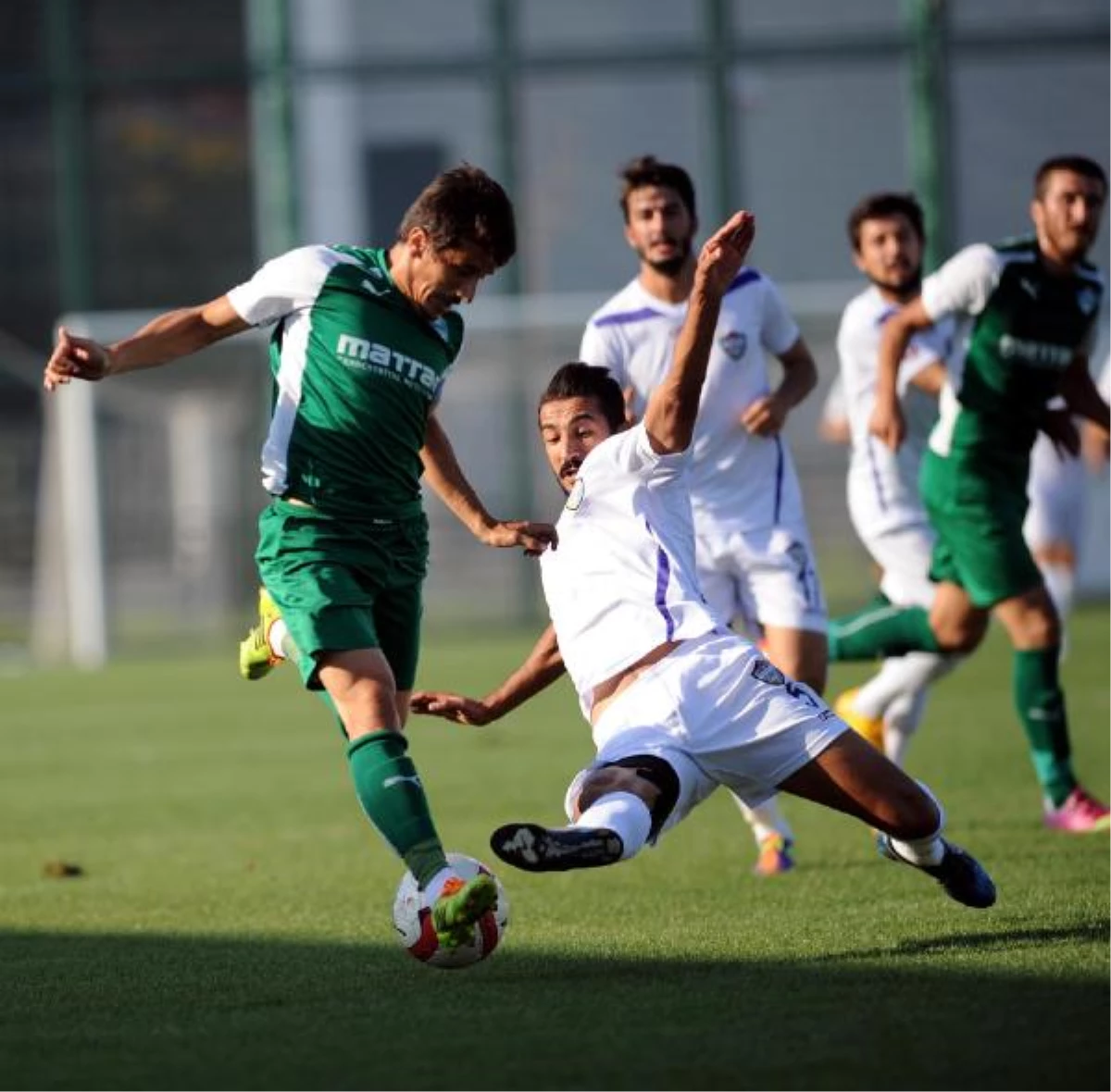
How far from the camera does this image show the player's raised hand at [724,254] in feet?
17.3

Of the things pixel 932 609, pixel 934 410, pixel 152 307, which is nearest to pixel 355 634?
pixel 932 609

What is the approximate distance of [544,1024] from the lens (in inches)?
185

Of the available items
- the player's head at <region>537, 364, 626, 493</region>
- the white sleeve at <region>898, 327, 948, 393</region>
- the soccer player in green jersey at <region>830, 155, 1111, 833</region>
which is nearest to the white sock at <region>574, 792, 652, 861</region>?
the player's head at <region>537, 364, 626, 493</region>

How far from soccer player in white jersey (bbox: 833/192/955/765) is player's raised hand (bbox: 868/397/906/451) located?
Answer: 88cm

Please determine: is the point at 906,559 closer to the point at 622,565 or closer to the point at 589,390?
the point at 589,390

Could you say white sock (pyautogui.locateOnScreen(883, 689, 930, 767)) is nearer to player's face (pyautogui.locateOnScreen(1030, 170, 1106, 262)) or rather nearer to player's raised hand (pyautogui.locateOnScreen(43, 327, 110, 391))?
player's face (pyautogui.locateOnScreen(1030, 170, 1106, 262))

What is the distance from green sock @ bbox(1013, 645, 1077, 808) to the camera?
8078mm

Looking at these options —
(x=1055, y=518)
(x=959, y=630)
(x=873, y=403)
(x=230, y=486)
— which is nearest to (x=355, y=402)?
(x=959, y=630)

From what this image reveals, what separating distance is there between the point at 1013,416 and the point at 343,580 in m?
3.37

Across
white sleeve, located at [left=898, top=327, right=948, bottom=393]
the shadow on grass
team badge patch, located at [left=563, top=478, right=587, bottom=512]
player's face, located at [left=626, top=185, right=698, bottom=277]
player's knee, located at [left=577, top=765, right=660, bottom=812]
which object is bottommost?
the shadow on grass

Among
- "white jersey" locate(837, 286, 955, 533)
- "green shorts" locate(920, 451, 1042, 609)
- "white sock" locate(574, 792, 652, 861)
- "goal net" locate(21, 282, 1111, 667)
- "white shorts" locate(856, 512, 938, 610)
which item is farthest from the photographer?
"goal net" locate(21, 282, 1111, 667)

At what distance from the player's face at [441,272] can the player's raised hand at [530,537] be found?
0.57 m

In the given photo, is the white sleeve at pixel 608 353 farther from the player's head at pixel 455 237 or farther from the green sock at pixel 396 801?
the green sock at pixel 396 801

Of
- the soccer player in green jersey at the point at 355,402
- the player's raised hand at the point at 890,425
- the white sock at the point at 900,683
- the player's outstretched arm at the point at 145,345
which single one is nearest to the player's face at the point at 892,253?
the player's raised hand at the point at 890,425
